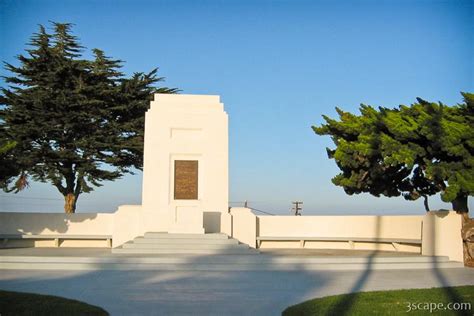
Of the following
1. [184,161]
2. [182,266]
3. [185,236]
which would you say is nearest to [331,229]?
[184,161]

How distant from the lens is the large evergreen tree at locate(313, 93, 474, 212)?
14.9 metres

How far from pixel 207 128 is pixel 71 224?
265 inches

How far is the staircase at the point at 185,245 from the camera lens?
16109 millimetres

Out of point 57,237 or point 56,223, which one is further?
point 56,223

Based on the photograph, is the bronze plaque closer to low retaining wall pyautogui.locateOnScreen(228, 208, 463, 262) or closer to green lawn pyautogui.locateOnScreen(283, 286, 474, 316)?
low retaining wall pyautogui.locateOnScreen(228, 208, 463, 262)

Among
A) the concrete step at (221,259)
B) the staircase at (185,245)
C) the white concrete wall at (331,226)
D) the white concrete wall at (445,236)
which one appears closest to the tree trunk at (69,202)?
the white concrete wall at (331,226)

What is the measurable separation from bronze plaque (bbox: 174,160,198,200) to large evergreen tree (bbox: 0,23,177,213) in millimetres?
6593

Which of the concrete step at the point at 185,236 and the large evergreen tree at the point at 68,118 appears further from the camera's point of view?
the large evergreen tree at the point at 68,118

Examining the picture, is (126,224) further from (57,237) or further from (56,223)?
(56,223)

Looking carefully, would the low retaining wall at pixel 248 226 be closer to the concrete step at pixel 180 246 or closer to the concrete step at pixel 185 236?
the concrete step at pixel 185 236

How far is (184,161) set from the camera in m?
20.0

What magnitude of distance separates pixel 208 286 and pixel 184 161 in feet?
30.0

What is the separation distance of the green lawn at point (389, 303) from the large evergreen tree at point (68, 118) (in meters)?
17.9

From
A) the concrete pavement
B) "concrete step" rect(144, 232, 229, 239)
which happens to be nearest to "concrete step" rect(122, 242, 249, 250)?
"concrete step" rect(144, 232, 229, 239)
